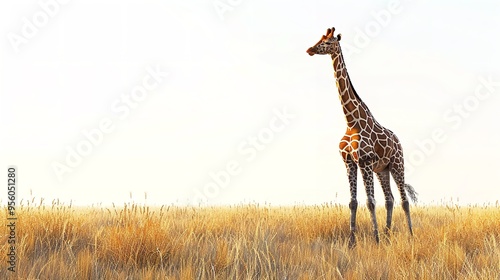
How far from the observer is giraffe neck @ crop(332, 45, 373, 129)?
6.32 metres

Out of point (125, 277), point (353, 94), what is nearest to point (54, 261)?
point (125, 277)

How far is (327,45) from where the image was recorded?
20.1ft

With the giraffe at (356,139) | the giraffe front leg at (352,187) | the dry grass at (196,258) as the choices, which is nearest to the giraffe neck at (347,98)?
the giraffe at (356,139)

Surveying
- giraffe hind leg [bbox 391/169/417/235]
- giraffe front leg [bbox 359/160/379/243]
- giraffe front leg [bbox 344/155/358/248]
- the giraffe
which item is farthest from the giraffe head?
giraffe hind leg [bbox 391/169/417/235]

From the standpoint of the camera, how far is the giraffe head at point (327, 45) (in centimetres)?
608

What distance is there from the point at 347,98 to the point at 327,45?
0.80 meters

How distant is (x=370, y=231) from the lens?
7.14 meters

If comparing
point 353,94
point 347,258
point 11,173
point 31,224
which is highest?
point 353,94

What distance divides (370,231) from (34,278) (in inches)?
196

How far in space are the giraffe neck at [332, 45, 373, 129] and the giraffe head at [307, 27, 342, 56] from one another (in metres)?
0.13

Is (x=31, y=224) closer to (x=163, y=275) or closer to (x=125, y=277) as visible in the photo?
(x=125, y=277)

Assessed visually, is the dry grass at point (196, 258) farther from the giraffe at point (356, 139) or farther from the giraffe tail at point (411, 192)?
the giraffe tail at point (411, 192)

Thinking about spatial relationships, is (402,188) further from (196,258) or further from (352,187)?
(196,258)

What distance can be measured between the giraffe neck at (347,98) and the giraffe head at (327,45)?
0.43 feet
